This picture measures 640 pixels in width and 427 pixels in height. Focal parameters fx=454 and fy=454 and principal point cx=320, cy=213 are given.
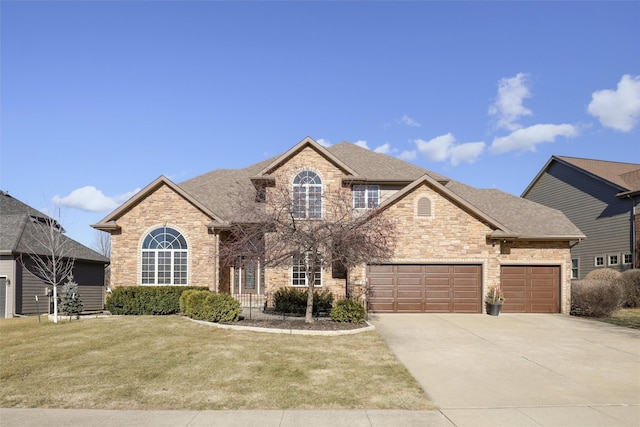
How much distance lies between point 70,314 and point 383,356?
13.0 metres

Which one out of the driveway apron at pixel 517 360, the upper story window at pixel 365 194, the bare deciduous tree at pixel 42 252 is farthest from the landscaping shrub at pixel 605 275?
the bare deciduous tree at pixel 42 252

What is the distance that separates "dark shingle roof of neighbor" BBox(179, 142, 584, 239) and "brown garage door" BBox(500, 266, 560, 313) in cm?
177

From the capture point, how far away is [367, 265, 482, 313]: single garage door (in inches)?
784

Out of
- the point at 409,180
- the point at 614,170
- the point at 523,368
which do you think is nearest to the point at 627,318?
the point at 409,180

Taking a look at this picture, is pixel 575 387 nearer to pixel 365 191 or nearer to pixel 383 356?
pixel 383 356

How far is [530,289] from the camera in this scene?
2095 cm

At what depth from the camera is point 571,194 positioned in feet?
106

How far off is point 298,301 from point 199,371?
10.2 meters

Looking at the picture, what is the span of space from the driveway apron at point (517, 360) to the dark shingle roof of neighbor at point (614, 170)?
14.6 m

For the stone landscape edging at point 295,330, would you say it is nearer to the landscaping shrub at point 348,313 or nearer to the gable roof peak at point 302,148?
the landscaping shrub at point 348,313

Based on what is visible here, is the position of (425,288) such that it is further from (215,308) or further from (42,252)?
(42,252)

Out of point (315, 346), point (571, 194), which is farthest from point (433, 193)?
point (571, 194)

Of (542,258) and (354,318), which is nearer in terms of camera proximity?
(354,318)

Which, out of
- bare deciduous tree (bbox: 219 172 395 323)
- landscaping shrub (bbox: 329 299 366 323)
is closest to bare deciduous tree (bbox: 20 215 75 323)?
bare deciduous tree (bbox: 219 172 395 323)
